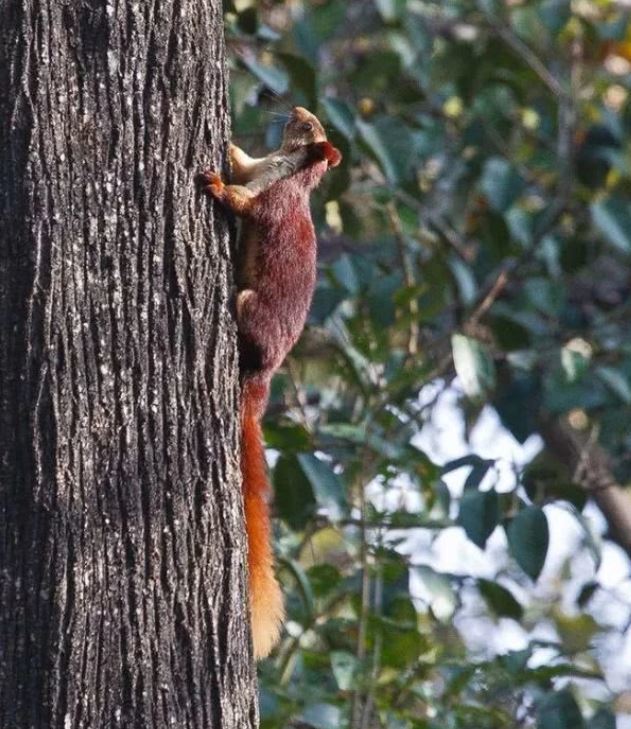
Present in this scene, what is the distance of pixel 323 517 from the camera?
4.30 m

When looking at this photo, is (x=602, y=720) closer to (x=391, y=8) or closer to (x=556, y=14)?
(x=391, y=8)

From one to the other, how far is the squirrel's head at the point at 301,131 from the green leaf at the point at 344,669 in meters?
1.36

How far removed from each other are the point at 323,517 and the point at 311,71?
1279 millimetres

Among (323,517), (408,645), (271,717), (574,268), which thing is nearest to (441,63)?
(574,268)

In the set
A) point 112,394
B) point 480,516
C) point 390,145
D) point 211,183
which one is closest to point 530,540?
point 480,516

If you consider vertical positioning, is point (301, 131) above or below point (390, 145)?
below

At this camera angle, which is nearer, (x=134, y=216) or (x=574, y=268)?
(x=134, y=216)

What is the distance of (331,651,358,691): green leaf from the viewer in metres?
3.85

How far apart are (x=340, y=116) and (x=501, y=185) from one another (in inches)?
42.3

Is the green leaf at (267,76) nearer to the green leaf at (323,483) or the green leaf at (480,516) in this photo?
the green leaf at (323,483)

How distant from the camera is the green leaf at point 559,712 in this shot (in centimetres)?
393

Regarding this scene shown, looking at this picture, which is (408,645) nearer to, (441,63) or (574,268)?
(574,268)

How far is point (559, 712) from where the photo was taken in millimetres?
3951

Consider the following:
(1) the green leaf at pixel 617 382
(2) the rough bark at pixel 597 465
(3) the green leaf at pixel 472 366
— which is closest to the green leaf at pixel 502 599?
(3) the green leaf at pixel 472 366
